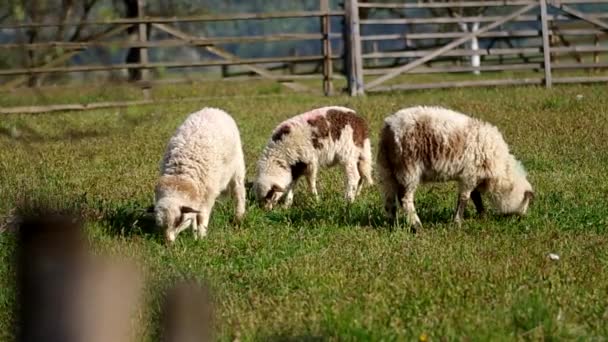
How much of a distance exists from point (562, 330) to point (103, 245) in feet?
12.7

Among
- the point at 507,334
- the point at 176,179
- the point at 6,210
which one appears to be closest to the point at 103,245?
the point at 176,179

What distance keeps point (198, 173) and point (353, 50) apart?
12.4 metres

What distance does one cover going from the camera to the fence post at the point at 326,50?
819 inches

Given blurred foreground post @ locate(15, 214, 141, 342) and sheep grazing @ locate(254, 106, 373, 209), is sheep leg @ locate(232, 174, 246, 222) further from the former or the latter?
blurred foreground post @ locate(15, 214, 141, 342)

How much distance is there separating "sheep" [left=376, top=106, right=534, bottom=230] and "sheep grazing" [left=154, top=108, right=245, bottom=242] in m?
1.39

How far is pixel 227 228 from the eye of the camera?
8719 mm

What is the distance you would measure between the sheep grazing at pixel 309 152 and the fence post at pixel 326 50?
403 inches

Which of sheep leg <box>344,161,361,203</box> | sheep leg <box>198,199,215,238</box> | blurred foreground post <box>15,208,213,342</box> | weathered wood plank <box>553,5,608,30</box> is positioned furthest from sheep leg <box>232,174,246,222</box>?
weathered wood plank <box>553,5,608,30</box>

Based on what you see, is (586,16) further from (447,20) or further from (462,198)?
(462,198)

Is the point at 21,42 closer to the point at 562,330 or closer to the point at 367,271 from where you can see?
the point at 562,330

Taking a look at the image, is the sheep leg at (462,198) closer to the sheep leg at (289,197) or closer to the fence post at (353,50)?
the sheep leg at (289,197)

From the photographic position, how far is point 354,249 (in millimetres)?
7355

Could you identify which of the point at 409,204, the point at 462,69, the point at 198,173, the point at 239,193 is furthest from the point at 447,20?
the point at 198,173

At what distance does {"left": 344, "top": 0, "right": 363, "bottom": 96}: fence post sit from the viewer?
67.4 feet
